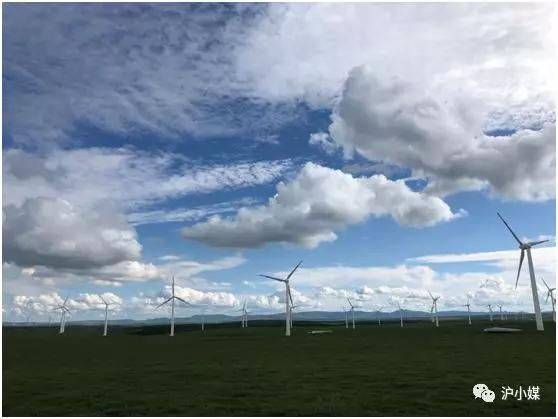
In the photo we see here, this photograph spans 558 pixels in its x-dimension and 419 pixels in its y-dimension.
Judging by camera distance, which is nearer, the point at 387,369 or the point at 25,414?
the point at 25,414

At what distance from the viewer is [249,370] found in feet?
168

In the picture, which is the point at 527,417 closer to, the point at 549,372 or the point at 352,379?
the point at 352,379

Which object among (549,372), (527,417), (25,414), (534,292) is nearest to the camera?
(527,417)

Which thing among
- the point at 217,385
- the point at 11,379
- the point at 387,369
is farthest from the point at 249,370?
the point at 11,379

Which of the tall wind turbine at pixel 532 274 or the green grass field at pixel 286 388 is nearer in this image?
the green grass field at pixel 286 388

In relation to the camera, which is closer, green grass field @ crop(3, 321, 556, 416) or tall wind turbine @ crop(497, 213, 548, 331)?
green grass field @ crop(3, 321, 556, 416)

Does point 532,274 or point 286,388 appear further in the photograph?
point 532,274

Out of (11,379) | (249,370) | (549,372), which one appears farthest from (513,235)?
(11,379)

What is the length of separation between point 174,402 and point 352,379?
17.1 meters

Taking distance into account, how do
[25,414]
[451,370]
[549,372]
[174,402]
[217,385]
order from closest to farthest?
[25,414]
[174,402]
[217,385]
[549,372]
[451,370]

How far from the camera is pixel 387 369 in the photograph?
49.0m

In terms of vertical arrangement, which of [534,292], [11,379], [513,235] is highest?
[513,235]

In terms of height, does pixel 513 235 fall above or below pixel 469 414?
above

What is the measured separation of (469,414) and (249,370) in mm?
28752
